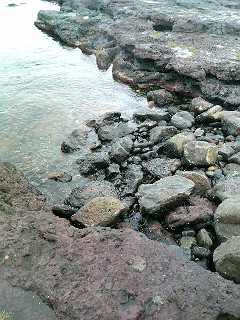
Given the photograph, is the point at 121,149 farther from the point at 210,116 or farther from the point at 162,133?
the point at 210,116

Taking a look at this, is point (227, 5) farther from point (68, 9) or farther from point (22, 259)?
point (22, 259)

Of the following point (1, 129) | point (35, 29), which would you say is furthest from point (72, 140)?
point (35, 29)

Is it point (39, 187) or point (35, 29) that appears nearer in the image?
point (39, 187)

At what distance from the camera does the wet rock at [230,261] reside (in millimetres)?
5245

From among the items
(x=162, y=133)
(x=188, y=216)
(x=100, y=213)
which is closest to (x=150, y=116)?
(x=162, y=133)

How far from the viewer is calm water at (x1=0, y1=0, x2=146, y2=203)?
10.6m

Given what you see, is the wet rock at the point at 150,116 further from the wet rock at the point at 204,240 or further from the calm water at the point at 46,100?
the wet rock at the point at 204,240

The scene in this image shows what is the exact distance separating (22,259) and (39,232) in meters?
0.60

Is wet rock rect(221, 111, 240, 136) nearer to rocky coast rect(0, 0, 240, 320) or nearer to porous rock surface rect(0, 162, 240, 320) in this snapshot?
rocky coast rect(0, 0, 240, 320)

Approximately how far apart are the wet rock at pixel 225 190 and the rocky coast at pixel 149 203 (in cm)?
3

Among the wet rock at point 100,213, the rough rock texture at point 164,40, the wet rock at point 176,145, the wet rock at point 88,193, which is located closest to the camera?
the wet rock at point 100,213

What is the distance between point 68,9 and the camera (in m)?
29.0

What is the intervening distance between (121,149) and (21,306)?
278 inches

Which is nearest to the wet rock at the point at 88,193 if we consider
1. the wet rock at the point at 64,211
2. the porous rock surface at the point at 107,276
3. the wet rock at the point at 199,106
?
the wet rock at the point at 64,211
